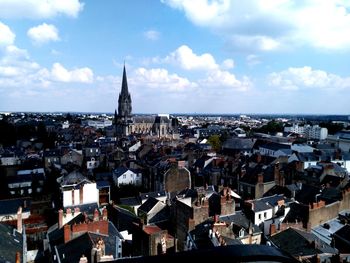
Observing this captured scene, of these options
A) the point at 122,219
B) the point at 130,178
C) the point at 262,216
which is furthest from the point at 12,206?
the point at 262,216

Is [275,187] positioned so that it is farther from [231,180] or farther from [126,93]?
[126,93]

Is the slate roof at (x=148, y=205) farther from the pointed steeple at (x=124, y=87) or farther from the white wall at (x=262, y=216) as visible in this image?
the pointed steeple at (x=124, y=87)

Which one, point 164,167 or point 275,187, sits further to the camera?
point 164,167

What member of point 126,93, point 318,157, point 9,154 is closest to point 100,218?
point 318,157

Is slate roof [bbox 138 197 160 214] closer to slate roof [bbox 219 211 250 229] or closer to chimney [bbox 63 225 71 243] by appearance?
slate roof [bbox 219 211 250 229]

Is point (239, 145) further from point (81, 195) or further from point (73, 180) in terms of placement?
point (81, 195)

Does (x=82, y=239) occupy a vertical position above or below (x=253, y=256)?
below

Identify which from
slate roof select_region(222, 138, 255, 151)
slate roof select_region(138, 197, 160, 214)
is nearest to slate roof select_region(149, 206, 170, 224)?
slate roof select_region(138, 197, 160, 214)
